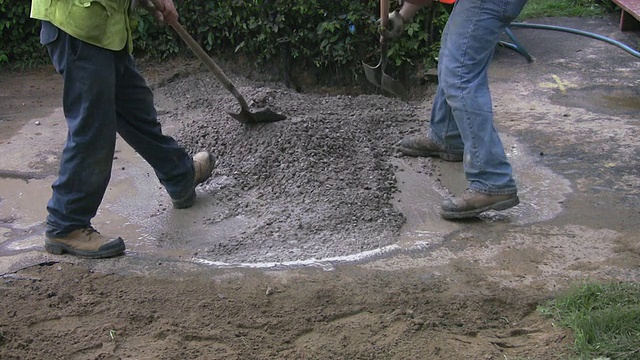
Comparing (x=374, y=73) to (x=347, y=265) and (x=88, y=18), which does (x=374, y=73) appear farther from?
(x=88, y=18)

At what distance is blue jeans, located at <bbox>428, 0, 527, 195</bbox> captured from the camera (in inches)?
161

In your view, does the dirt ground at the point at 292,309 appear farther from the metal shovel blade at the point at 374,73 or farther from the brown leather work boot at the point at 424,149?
the metal shovel blade at the point at 374,73

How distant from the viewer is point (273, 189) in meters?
4.69

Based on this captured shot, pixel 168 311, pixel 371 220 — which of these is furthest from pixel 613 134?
pixel 168 311

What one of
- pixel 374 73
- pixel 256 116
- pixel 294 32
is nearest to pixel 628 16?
pixel 294 32

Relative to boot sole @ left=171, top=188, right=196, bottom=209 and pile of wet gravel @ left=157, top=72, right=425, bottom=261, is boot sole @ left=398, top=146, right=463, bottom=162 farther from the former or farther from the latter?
boot sole @ left=171, top=188, right=196, bottom=209

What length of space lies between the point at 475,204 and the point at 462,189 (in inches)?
18.7

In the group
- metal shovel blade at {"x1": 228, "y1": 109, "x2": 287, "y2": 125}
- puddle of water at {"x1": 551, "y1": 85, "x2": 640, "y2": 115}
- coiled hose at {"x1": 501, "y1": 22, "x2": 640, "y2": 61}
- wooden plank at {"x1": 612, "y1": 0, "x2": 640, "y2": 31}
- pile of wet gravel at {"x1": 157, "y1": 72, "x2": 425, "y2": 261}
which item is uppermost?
wooden plank at {"x1": 612, "y1": 0, "x2": 640, "y2": 31}

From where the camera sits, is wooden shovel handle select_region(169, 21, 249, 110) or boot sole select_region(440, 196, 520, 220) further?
wooden shovel handle select_region(169, 21, 249, 110)

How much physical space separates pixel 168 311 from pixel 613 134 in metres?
3.30

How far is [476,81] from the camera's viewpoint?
4199mm

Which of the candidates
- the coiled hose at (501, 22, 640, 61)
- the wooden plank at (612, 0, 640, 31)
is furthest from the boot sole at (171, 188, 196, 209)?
the wooden plank at (612, 0, 640, 31)

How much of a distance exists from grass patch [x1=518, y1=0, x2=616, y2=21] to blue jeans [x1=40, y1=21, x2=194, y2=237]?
16.9 ft

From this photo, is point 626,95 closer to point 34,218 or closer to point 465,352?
point 465,352
